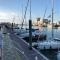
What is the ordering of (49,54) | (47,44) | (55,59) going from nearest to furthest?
(55,59) < (49,54) < (47,44)

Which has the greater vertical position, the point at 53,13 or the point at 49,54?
the point at 53,13

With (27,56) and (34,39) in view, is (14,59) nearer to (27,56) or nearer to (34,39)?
(27,56)

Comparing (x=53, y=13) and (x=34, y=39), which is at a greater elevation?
(x=53, y=13)

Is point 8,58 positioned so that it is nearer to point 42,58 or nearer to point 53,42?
point 42,58

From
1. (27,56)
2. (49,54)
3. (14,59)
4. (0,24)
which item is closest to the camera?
(14,59)

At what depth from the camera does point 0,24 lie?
230ft

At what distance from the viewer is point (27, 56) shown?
19.6m

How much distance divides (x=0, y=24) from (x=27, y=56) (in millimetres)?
51236

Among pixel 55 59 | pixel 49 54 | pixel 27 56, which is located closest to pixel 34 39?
pixel 49 54

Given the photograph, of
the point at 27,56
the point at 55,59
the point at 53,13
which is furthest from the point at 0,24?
the point at 27,56

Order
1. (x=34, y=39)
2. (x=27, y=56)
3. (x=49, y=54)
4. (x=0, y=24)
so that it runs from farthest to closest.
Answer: (x=0, y=24), (x=34, y=39), (x=49, y=54), (x=27, y=56)

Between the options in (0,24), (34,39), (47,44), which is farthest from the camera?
(0,24)

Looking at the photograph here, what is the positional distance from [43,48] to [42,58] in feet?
52.3

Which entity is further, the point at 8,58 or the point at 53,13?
the point at 53,13
